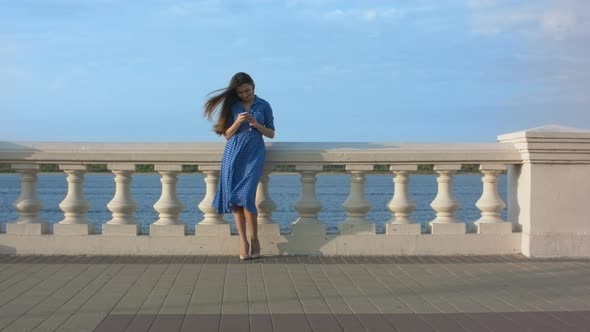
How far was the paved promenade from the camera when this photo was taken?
5102 millimetres

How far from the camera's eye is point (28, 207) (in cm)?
784

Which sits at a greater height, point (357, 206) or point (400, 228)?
point (357, 206)

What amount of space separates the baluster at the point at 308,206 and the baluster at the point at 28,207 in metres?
2.95

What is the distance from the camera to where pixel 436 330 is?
497 centimetres

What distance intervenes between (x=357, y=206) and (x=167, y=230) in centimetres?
221

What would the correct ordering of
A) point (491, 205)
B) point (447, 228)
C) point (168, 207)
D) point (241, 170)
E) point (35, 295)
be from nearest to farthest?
point (35, 295)
point (241, 170)
point (168, 207)
point (447, 228)
point (491, 205)

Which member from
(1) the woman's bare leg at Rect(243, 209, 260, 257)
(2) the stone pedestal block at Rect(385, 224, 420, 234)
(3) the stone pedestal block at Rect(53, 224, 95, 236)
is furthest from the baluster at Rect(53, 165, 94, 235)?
(2) the stone pedestal block at Rect(385, 224, 420, 234)

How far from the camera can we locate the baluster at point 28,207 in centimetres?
773

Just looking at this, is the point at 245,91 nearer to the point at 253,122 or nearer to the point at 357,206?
the point at 253,122

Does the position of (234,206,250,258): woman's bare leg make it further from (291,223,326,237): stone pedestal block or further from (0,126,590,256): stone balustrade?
(291,223,326,237): stone pedestal block

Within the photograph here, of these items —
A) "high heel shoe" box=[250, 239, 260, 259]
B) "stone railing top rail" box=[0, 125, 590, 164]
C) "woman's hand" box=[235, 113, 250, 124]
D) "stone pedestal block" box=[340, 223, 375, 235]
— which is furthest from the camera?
"stone pedestal block" box=[340, 223, 375, 235]

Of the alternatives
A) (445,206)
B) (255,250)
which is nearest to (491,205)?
(445,206)

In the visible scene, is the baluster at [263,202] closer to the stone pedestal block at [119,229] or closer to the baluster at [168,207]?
the baluster at [168,207]

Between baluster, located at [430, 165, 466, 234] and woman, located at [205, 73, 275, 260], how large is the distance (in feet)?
6.82
